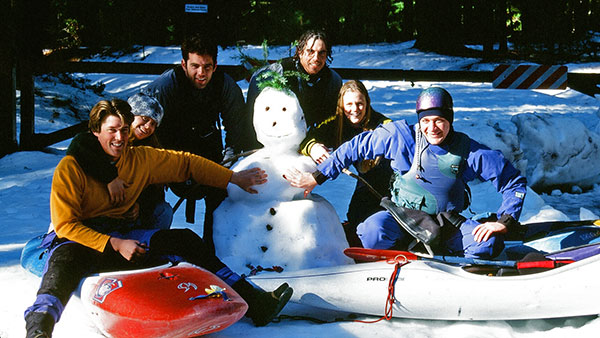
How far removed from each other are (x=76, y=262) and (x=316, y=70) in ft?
6.29

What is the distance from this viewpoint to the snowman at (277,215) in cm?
325

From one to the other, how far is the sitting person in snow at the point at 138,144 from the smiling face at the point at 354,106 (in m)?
1.15

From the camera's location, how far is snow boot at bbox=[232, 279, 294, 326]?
2.89m

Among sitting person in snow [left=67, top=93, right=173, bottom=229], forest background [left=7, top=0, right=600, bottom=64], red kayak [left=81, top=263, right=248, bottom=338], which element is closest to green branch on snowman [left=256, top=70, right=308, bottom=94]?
sitting person in snow [left=67, top=93, right=173, bottom=229]

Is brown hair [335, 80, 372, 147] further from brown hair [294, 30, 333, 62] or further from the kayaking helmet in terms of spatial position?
the kayaking helmet

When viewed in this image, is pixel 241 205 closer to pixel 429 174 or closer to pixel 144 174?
pixel 144 174

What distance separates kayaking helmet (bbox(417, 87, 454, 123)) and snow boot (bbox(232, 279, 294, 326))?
1.19 m

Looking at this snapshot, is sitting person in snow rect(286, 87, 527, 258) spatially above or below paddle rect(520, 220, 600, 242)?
above

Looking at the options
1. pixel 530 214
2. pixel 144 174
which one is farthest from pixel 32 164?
pixel 530 214

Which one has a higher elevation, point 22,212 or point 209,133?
point 209,133

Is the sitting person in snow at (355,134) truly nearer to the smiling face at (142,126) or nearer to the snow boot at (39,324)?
the smiling face at (142,126)

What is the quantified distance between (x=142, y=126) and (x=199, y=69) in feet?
1.68

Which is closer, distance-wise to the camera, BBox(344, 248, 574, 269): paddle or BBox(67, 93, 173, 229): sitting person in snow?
BBox(67, 93, 173, 229): sitting person in snow

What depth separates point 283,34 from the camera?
13344 millimetres
